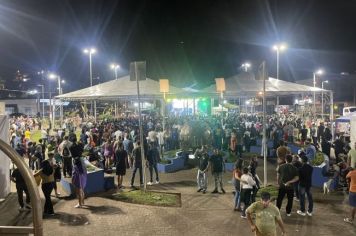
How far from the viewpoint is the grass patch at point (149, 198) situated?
1084 cm

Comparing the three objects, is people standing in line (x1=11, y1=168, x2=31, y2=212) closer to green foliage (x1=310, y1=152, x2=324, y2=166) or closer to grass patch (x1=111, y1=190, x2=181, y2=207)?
grass patch (x1=111, y1=190, x2=181, y2=207)

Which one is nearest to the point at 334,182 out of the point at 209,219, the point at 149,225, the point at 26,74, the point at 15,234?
the point at 209,219

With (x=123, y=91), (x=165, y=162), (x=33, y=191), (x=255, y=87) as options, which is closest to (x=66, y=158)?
(x=165, y=162)

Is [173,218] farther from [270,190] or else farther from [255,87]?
[255,87]

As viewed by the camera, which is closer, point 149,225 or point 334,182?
point 149,225

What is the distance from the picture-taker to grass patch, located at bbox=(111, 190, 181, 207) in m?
10.8

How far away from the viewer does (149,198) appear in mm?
11273

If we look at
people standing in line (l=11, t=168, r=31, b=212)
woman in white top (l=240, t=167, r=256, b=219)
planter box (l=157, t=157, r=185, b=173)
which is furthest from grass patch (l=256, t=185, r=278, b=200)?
people standing in line (l=11, t=168, r=31, b=212)

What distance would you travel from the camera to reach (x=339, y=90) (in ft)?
234

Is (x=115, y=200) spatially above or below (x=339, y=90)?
below

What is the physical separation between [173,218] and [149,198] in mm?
1968

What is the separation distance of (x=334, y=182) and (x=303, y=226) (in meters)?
3.94

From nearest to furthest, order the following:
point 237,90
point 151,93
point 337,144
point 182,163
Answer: point 337,144 → point 182,163 → point 151,93 → point 237,90

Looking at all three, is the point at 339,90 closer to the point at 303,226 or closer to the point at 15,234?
the point at 303,226
